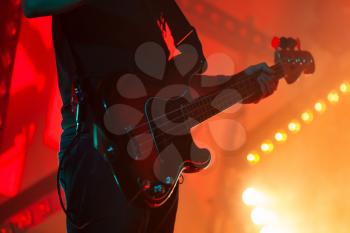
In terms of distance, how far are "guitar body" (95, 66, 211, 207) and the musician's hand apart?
35cm

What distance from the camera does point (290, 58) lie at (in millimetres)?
1515

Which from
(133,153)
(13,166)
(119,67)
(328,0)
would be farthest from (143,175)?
(328,0)

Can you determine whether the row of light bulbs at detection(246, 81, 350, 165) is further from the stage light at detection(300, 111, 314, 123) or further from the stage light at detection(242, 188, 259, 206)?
the stage light at detection(242, 188, 259, 206)

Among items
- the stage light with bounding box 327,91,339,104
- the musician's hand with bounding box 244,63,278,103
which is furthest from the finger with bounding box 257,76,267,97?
the stage light with bounding box 327,91,339,104

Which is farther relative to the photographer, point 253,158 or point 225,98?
point 253,158

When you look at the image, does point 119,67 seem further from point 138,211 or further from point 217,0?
point 217,0

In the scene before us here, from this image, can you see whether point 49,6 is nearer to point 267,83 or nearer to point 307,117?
point 267,83

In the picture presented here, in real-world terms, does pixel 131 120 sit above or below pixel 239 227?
above

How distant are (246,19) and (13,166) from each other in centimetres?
194

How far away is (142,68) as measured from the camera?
1.05 meters

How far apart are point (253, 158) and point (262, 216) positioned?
41cm

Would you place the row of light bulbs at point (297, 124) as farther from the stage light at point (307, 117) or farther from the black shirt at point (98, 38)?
the black shirt at point (98, 38)

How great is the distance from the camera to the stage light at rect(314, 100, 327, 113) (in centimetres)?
306

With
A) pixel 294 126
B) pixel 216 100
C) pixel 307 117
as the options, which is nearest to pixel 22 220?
pixel 216 100
